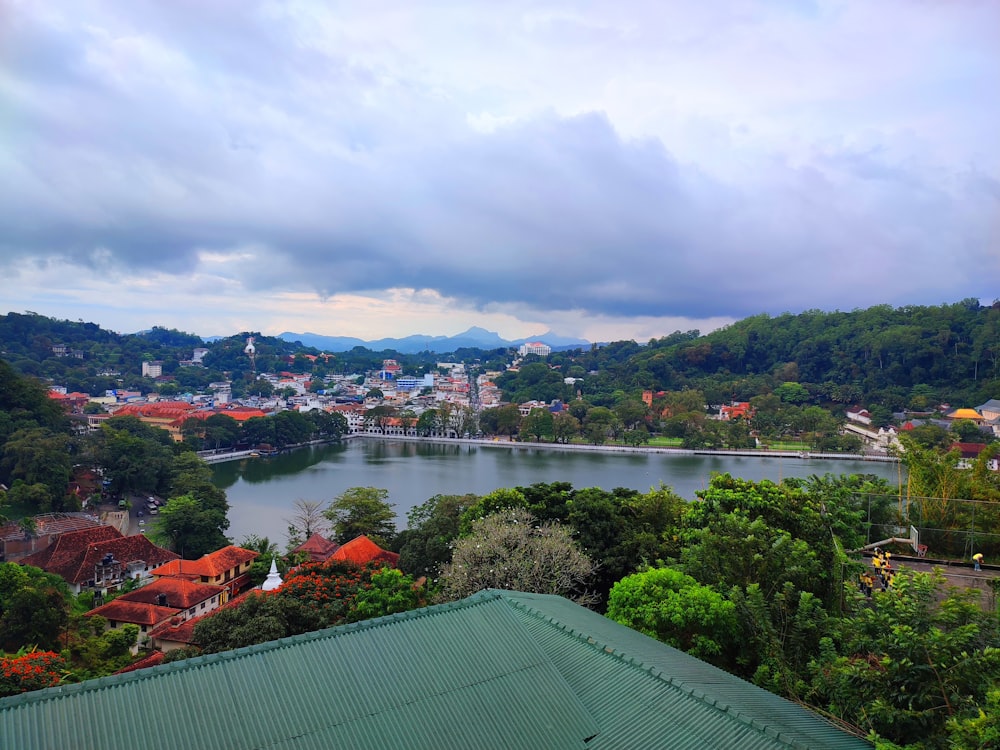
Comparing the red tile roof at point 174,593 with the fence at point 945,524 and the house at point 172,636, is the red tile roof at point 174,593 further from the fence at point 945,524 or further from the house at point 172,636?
the fence at point 945,524

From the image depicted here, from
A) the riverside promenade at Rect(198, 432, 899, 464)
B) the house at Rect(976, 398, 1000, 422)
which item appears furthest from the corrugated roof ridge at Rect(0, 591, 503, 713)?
the house at Rect(976, 398, 1000, 422)

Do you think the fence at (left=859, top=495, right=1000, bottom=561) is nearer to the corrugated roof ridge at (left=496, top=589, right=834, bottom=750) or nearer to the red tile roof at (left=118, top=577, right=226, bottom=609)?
the corrugated roof ridge at (left=496, top=589, right=834, bottom=750)

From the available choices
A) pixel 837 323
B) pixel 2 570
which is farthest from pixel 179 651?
pixel 837 323

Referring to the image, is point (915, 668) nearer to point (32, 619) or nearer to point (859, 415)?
point (32, 619)

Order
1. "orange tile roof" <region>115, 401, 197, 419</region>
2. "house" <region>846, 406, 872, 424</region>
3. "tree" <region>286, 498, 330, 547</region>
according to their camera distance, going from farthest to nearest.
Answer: "house" <region>846, 406, 872, 424</region>, "orange tile roof" <region>115, 401, 197, 419</region>, "tree" <region>286, 498, 330, 547</region>

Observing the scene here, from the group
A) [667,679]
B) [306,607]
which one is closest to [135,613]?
[306,607]

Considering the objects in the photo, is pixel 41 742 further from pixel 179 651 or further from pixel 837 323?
pixel 837 323
